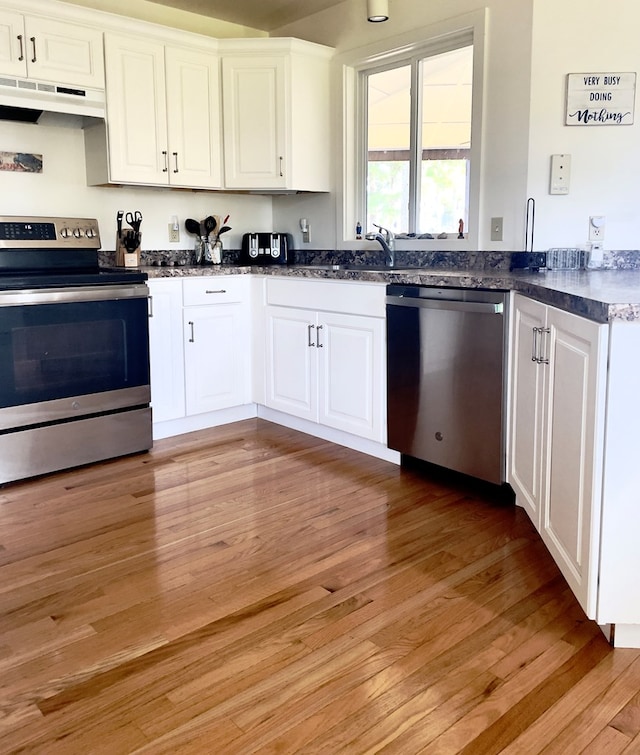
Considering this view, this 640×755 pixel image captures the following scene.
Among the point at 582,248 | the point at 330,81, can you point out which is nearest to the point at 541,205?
the point at 582,248

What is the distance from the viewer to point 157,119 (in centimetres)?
363

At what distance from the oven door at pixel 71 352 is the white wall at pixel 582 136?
1.97 meters

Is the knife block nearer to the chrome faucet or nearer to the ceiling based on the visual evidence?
the chrome faucet

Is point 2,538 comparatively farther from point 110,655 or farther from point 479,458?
point 479,458

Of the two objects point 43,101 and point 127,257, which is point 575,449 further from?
point 43,101

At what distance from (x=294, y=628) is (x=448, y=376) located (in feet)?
4.35

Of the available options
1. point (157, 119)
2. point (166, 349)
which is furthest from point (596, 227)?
point (157, 119)

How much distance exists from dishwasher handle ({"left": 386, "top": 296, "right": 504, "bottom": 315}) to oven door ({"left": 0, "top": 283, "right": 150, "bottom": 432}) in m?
1.27

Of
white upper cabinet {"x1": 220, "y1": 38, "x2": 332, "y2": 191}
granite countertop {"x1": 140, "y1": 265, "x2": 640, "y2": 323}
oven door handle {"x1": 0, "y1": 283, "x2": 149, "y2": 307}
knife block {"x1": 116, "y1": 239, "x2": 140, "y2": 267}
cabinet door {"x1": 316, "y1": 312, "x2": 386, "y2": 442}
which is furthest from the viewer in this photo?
white upper cabinet {"x1": 220, "y1": 38, "x2": 332, "y2": 191}

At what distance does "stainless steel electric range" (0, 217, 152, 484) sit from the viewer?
9.66ft

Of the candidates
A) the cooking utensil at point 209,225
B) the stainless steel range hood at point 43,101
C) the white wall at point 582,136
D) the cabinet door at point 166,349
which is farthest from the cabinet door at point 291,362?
the stainless steel range hood at point 43,101

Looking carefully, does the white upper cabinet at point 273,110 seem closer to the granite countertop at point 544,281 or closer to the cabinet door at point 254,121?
the cabinet door at point 254,121

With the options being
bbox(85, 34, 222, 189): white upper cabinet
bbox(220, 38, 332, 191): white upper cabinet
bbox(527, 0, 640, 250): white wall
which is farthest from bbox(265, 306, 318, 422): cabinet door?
bbox(527, 0, 640, 250): white wall

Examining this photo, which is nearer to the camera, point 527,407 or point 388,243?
point 527,407
